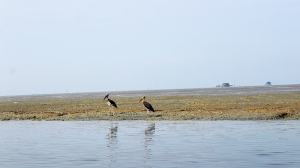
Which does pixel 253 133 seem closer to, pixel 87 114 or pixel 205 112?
pixel 205 112

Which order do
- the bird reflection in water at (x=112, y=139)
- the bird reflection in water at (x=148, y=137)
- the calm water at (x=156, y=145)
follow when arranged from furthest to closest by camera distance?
the bird reflection in water at (x=148, y=137), the bird reflection in water at (x=112, y=139), the calm water at (x=156, y=145)

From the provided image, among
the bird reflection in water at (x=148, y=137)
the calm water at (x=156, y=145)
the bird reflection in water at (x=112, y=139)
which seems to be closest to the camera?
the calm water at (x=156, y=145)

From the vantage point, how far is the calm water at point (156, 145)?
52.3 ft

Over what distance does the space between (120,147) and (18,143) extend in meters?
4.96

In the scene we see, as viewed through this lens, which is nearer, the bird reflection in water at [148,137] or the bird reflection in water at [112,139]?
the bird reflection in water at [112,139]

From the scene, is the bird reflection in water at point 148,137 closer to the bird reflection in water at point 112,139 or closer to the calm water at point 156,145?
the calm water at point 156,145

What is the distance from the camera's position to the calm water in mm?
15938

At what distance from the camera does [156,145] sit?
19.7 metres

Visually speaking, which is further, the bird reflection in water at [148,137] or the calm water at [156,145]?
the bird reflection in water at [148,137]

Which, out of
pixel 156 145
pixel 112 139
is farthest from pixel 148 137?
pixel 156 145

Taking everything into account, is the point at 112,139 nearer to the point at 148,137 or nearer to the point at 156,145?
the point at 148,137

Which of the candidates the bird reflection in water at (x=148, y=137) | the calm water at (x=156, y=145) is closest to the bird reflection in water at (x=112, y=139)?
the calm water at (x=156, y=145)

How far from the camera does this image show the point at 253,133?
22625mm

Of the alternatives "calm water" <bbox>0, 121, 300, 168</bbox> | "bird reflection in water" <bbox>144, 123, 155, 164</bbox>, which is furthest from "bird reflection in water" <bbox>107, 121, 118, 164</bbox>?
"bird reflection in water" <bbox>144, 123, 155, 164</bbox>
